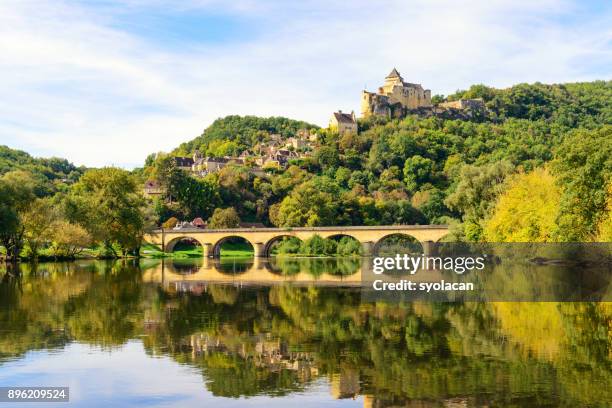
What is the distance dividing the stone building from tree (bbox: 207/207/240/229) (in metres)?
50.1

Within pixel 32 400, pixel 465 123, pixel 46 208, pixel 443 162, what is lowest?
pixel 32 400

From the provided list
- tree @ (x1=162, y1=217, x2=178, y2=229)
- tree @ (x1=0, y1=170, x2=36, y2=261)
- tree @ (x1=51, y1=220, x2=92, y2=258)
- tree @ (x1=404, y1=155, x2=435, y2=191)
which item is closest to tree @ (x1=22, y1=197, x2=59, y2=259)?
tree @ (x1=0, y1=170, x2=36, y2=261)

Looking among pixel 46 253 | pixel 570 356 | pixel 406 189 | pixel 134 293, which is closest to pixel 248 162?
pixel 406 189

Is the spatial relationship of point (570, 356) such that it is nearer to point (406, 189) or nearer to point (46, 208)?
point (46, 208)

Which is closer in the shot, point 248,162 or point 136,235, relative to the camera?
point 136,235

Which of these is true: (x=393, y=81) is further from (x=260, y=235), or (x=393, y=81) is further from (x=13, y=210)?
(x=13, y=210)

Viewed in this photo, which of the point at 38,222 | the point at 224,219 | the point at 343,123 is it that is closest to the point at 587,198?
the point at 38,222

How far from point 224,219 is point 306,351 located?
90.8m

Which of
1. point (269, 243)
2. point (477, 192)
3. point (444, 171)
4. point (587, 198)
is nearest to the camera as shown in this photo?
point (587, 198)

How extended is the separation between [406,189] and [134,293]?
9633cm

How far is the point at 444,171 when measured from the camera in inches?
5123

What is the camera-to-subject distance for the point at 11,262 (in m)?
63.9

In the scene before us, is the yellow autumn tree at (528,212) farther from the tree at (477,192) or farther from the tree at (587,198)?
the tree at (477,192)

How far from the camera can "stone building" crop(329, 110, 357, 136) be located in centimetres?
15835
